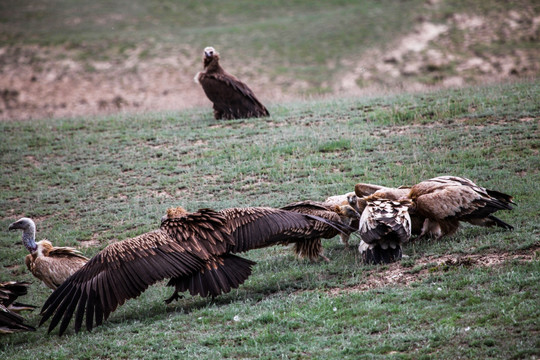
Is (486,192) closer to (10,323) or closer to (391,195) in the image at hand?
(391,195)

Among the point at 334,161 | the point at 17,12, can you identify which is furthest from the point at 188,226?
the point at 17,12

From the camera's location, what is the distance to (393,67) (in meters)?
36.1

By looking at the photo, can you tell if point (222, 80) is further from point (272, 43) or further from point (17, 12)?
point (17, 12)

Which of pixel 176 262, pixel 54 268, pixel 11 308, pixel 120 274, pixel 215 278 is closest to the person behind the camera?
pixel 120 274

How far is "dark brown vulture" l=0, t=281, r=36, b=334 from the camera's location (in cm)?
841

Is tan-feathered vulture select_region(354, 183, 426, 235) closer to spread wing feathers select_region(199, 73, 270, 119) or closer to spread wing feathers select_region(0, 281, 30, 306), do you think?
spread wing feathers select_region(0, 281, 30, 306)

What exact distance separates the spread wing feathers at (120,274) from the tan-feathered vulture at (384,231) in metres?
2.39

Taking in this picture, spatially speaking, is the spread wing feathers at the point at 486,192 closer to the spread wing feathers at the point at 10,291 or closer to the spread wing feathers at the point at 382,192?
the spread wing feathers at the point at 382,192

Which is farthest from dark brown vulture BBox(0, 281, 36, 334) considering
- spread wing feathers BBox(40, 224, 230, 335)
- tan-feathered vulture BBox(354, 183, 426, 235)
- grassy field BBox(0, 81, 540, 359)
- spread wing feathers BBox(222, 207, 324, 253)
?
tan-feathered vulture BBox(354, 183, 426, 235)

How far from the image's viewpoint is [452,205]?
369 inches

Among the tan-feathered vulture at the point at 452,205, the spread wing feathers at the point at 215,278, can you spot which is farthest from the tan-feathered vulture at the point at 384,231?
the spread wing feathers at the point at 215,278

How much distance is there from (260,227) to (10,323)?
12.0 feet

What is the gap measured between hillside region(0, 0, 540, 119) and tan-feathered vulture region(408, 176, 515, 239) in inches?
893

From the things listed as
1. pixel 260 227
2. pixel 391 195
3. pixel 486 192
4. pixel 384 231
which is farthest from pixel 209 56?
pixel 384 231
